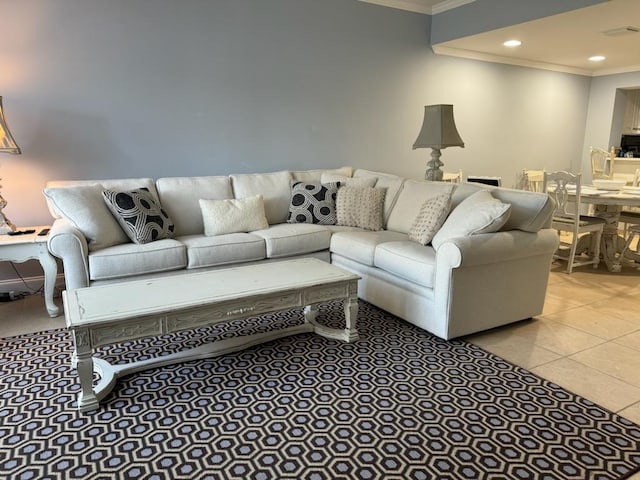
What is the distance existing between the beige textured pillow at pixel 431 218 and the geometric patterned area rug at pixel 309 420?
0.82 metres

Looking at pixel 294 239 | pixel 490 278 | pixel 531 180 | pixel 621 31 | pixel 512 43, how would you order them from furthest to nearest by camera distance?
pixel 531 180, pixel 512 43, pixel 621 31, pixel 294 239, pixel 490 278

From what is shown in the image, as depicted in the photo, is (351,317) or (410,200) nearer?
(351,317)

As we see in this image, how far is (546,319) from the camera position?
128 inches

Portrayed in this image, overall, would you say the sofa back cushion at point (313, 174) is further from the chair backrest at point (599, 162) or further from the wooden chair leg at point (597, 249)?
the chair backrest at point (599, 162)

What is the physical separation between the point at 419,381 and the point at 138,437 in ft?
4.47

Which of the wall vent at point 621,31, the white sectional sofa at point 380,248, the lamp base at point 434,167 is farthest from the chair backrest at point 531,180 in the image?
the white sectional sofa at point 380,248

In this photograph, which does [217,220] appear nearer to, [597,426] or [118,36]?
[118,36]

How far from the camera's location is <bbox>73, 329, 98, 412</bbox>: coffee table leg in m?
2.01

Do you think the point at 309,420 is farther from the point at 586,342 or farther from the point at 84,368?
the point at 586,342

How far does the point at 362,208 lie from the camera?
399 cm

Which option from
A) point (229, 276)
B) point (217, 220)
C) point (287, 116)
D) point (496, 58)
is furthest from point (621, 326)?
point (496, 58)

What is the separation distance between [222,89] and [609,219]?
13.2 feet

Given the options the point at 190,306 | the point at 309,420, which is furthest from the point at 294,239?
the point at 309,420

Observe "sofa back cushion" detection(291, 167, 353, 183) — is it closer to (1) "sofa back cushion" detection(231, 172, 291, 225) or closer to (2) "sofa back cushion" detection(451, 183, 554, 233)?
(1) "sofa back cushion" detection(231, 172, 291, 225)
